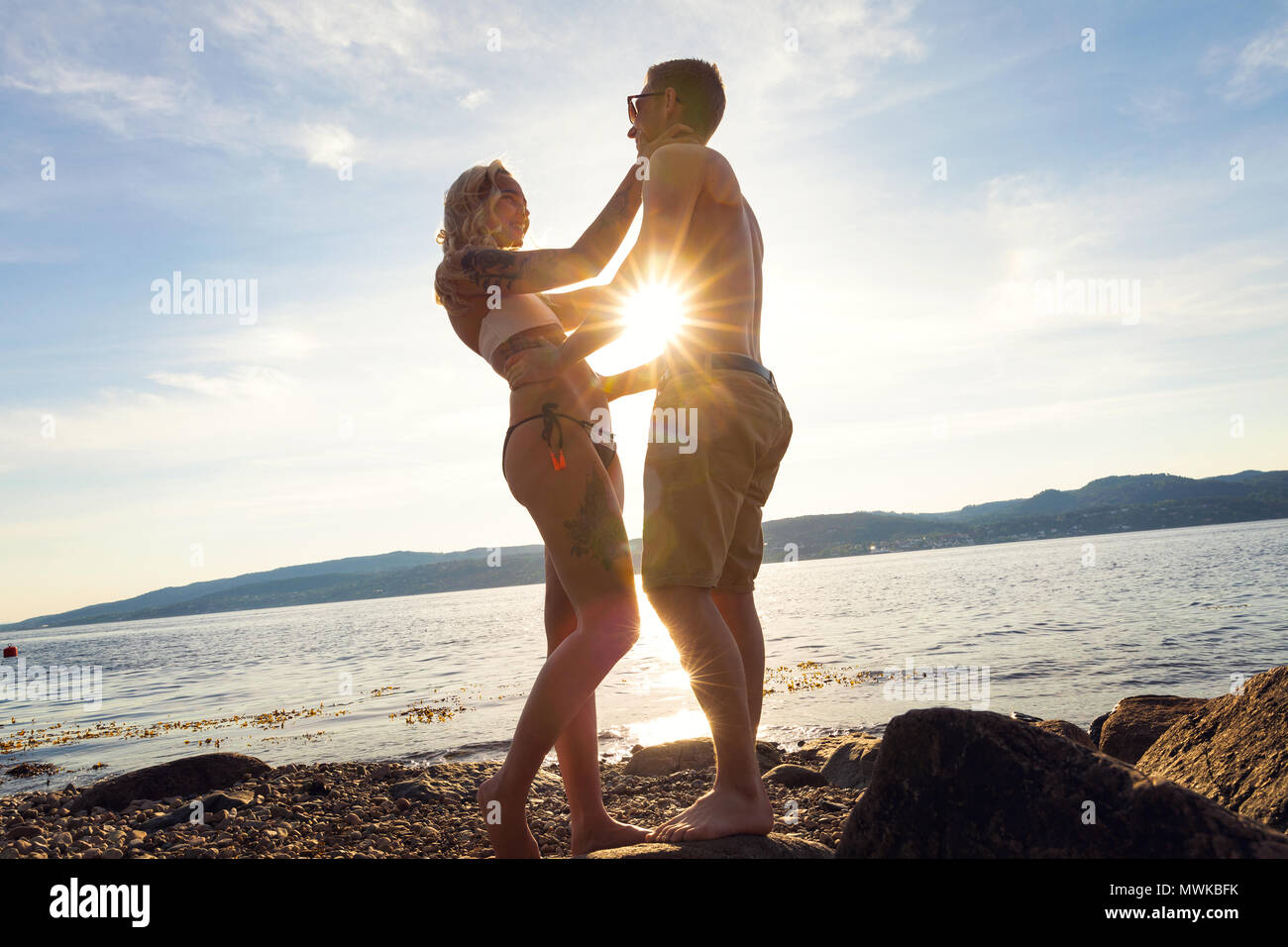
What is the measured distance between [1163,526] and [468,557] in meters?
127

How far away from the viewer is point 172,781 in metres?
7.47

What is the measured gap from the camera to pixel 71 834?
5.76m

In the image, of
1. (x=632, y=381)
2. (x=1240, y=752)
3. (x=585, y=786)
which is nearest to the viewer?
(x=585, y=786)

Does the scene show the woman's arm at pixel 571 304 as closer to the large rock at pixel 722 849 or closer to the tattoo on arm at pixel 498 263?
the tattoo on arm at pixel 498 263

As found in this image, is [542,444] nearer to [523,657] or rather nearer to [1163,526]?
[523,657]

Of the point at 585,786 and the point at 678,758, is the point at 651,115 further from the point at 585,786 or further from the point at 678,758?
the point at 678,758

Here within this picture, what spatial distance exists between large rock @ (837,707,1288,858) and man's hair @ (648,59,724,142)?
254cm

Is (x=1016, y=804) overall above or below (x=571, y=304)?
below

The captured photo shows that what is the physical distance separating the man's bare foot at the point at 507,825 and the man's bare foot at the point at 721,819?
49 cm

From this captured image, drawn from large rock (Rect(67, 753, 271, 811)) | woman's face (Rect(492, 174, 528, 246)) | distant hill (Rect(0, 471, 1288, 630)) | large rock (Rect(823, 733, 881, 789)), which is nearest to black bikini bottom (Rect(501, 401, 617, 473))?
woman's face (Rect(492, 174, 528, 246))

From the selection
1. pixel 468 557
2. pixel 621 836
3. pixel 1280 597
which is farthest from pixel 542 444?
pixel 468 557

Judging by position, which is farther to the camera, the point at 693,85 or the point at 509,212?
the point at 509,212

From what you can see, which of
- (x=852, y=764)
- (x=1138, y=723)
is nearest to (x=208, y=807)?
(x=852, y=764)

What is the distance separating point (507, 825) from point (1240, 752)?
366 cm
